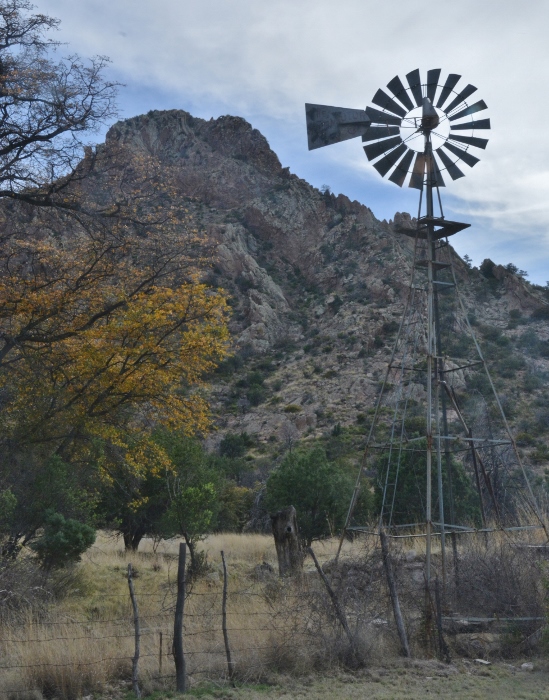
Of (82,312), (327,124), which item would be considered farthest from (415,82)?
(82,312)

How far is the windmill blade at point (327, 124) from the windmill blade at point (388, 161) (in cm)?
78

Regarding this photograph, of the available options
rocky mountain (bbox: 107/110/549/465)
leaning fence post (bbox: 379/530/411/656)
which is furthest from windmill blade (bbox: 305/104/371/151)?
rocky mountain (bbox: 107/110/549/465)

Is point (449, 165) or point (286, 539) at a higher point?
point (449, 165)

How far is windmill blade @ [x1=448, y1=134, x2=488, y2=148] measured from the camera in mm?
11719

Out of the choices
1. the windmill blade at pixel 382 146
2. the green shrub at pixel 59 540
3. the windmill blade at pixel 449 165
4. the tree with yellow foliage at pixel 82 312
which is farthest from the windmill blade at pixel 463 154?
the green shrub at pixel 59 540

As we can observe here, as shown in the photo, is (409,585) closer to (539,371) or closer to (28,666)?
(28,666)

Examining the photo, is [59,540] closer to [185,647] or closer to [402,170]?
[185,647]

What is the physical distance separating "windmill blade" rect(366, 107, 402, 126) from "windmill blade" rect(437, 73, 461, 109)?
78 centimetres

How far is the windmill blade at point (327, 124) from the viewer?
36.7ft

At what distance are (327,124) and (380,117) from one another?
40.4 inches

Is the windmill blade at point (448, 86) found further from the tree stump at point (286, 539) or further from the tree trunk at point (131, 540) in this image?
the tree trunk at point (131, 540)

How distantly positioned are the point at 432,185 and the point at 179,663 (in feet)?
28.1

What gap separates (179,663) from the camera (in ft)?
23.5

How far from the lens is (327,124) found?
442 inches
